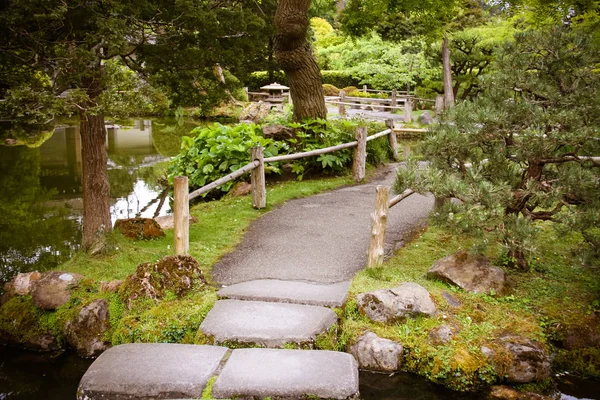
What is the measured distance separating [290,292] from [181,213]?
162 centimetres

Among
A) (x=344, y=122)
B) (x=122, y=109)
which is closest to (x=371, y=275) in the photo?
(x=122, y=109)

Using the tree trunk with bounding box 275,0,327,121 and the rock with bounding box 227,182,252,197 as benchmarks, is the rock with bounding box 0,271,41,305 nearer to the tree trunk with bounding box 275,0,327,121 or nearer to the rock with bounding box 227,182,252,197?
the rock with bounding box 227,182,252,197

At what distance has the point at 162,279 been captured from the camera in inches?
225

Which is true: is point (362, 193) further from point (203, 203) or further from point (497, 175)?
point (497, 175)

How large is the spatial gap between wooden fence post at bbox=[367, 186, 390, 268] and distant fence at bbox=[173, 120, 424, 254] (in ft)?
7.06

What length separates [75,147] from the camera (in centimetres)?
1828

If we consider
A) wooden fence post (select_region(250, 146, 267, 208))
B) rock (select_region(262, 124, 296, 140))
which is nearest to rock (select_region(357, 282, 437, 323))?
wooden fence post (select_region(250, 146, 267, 208))

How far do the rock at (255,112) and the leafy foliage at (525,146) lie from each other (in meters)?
17.6

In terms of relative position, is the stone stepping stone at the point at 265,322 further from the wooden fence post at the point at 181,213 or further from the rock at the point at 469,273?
the rock at the point at 469,273

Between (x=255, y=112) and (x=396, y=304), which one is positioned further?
(x=255, y=112)

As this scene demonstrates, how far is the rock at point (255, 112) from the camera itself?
23.1 m

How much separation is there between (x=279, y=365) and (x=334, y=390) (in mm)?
529

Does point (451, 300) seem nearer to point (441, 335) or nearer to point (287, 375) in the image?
point (441, 335)

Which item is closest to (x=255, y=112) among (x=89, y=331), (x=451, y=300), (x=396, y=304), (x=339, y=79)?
(x=339, y=79)
